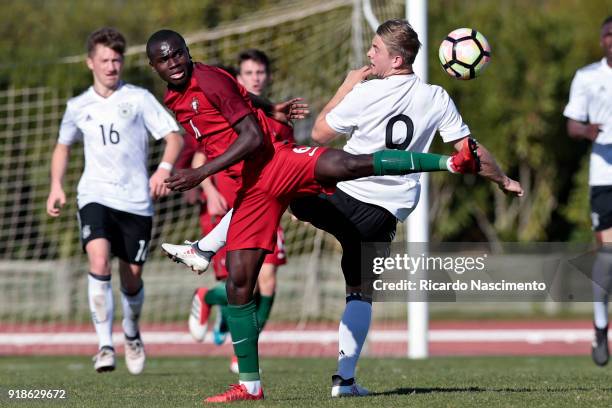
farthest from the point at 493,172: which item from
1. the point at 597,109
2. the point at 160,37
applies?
the point at 597,109

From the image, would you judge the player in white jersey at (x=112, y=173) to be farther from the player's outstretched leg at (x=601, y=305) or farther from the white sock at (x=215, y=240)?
the player's outstretched leg at (x=601, y=305)

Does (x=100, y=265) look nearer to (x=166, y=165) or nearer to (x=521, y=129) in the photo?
(x=166, y=165)

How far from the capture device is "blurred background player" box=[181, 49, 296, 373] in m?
9.33

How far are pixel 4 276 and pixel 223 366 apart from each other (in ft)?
25.4

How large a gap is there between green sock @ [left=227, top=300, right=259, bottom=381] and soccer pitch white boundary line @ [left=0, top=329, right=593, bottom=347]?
8206 mm

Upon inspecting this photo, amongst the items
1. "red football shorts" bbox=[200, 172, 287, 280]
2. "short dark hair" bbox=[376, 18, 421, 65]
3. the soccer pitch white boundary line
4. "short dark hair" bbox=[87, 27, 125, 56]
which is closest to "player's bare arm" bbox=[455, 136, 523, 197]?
"short dark hair" bbox=[376, 18, 421, 65]

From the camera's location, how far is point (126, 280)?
29.5 ft

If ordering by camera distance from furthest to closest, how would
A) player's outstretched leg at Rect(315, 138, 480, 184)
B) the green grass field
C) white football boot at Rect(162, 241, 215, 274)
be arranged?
white football boot at Rect(162, 241, 215, 274) < the green grass field < player's outstretched leg at Rect(315, 138, 480, 184)

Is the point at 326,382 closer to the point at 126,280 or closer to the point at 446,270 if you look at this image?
the point at 446,270

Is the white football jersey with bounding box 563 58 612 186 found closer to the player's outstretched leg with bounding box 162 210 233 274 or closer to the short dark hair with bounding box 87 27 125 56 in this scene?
the short dark hair with bounding box 87 27 125 56

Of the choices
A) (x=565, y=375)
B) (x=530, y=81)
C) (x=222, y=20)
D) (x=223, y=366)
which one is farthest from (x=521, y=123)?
(x=565, y=375)

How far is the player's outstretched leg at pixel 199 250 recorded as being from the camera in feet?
20.6

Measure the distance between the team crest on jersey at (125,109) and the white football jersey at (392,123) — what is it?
9.35ft

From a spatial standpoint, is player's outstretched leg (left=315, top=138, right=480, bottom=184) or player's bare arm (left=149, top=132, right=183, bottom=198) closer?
player's outstretched leg (left=315, top=138, right=480, bottom=184)
